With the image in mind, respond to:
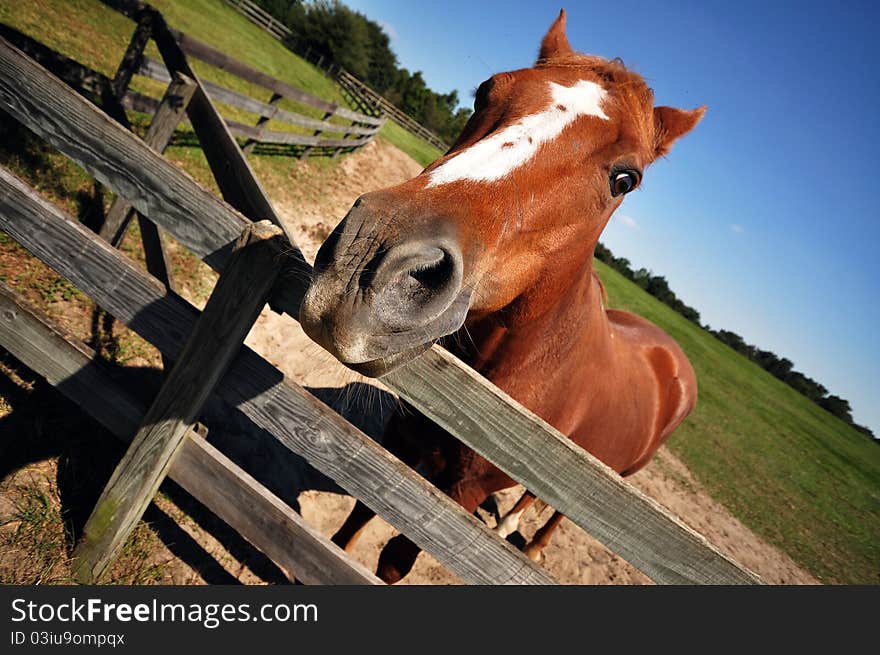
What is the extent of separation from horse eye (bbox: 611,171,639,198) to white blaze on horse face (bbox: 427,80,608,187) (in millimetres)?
273

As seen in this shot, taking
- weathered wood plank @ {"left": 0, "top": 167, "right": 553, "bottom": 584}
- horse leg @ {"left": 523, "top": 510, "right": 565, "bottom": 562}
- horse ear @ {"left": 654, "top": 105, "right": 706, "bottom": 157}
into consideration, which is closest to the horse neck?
weathered wood plank @ {"left": 0, "top": 167, "right": 553, "bottom": 584}

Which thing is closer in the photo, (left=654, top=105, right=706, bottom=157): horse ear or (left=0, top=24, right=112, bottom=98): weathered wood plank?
(left=654, top=105, right=706, bottom=157): horse ear

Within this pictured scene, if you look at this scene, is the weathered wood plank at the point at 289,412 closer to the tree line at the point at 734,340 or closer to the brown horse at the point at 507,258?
the brown horse at the point at 507,258

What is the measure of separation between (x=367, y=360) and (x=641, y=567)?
4.59 feet

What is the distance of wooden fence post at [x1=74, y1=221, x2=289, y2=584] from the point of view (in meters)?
1.64

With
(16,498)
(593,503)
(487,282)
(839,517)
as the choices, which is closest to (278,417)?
(487,282)

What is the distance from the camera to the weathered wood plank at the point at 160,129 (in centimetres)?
400

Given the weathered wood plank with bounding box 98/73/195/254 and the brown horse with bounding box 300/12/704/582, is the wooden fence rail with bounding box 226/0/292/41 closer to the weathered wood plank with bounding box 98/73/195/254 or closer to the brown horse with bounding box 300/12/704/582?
the weathered wood plank with bounding box 98/73/195/254

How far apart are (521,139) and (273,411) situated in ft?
5.18

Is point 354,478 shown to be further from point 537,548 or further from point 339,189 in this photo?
point 339,189

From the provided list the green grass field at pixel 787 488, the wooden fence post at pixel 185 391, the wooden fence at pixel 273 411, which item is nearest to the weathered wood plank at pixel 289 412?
the wooden fence at pixel 273 411

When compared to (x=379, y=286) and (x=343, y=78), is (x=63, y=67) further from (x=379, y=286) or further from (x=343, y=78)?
(x=343, y=78)

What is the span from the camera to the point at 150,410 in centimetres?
199

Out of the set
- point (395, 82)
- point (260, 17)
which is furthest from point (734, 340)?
point (260, 17)
